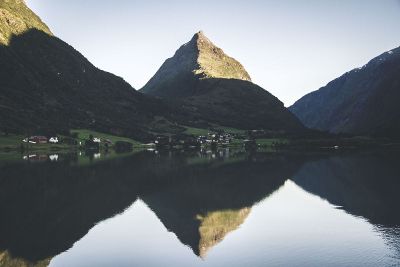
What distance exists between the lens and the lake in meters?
47.4

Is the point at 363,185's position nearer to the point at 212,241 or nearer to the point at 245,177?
the point at 245,177

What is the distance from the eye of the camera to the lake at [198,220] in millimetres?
47438

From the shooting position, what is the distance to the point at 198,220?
6788 centimetres

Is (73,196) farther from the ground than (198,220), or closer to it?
farther from the ground

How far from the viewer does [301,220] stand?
67438mm

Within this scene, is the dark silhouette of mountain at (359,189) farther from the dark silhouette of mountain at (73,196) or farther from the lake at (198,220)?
the dark silhouette of mountain at (73,196)

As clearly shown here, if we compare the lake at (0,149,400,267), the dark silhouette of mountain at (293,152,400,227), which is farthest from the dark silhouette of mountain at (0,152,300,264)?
the dark silhouette of mountain at (293,152,400,227)

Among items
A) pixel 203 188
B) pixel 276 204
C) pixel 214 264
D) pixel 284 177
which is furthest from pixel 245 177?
pixel 214 264

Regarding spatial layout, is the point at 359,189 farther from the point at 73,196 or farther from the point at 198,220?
the point at 73,196

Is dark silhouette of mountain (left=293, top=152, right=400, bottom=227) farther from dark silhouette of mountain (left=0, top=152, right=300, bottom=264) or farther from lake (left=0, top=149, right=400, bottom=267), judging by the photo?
dark silhouette of mountain (left=0, top=152, right=300, bottom=264)

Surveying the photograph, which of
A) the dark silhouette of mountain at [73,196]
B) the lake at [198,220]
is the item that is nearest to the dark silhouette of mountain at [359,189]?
the lake at [198,220]

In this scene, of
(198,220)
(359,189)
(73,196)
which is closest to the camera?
(198,220)

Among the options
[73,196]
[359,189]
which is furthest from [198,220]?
[359,189]

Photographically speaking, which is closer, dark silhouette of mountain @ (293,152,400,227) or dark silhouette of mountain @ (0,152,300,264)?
Result: dark silhouette of mountain @ (0,152,300,264)
